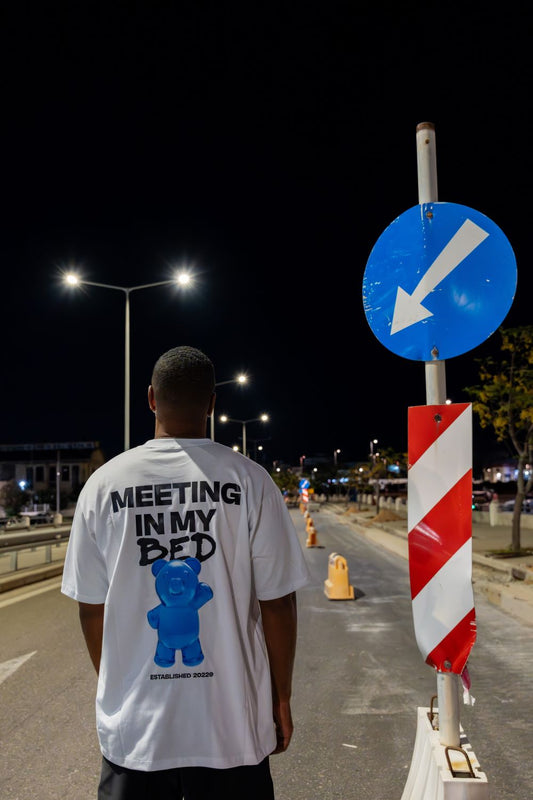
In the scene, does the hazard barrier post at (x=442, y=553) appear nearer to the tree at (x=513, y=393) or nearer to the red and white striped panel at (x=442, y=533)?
the red and white striped panel at (x=442, y=533)

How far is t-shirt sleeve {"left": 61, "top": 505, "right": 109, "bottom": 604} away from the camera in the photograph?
2.19m

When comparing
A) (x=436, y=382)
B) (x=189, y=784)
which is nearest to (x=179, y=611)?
(x=189, y=784)

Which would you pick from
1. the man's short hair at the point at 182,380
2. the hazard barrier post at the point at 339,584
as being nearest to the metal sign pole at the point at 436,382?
the man's short hair at the point at 182,380

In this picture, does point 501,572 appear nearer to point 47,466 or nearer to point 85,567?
point 85,567

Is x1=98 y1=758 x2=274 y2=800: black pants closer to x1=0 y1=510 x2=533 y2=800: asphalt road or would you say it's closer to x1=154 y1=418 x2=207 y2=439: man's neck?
x1=154 y1=418 x2=207 y2=439: man's neck

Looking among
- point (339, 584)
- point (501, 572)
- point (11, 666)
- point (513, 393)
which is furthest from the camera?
point (513, 393)

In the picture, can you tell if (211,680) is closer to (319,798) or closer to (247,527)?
(247,527)

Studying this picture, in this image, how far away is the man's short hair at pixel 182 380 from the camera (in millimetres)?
2342

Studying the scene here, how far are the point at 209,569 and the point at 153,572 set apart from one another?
0.61 feet

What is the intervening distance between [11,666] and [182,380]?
623 centimetres

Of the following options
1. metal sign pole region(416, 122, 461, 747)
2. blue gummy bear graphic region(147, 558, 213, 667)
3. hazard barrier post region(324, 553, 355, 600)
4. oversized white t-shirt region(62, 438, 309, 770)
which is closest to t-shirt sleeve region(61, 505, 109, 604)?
oversized white t-shirt region(62, 438, 309, 770)

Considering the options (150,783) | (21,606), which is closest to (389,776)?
(150,783)

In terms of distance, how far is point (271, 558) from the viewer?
2143 mm

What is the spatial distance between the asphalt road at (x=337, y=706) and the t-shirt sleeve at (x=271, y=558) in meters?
2.54
